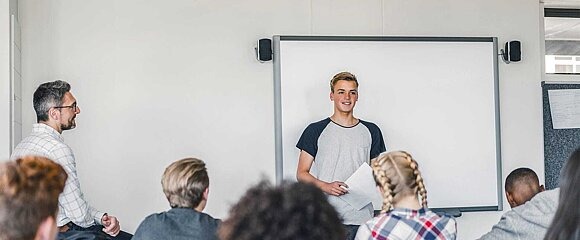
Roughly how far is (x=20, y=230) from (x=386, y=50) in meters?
3.55

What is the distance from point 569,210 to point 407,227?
106cm

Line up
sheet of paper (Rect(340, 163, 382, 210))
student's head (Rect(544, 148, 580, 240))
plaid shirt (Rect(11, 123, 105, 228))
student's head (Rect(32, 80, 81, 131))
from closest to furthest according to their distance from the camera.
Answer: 1. student's head (Rect(544, 148, 580, 240))
2. plaid shirt (Rect(11, 123, 105, 228))
3. student's head (Rect(32, 80, 81, 131))
4. sheet of paper (Rect(340, 163, 382, 210))

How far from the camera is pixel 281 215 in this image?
133 cm

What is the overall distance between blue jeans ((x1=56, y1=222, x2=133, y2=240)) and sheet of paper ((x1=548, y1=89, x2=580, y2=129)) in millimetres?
2840

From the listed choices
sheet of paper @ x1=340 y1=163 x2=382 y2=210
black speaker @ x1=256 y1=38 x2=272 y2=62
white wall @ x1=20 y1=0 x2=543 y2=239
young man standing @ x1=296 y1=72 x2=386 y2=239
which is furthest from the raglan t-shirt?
black speaker @ x1=256 y1=38 x2=272 y2=62

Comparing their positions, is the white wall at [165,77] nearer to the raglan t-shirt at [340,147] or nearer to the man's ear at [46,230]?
the raglan t-shirt at [340,147]

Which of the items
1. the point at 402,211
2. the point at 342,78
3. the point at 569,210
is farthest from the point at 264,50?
the point at 569,210

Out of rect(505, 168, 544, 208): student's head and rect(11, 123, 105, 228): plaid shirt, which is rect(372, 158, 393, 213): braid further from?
rect(11, 123, 105, 228): plaid shirt

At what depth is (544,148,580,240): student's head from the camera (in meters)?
1.65

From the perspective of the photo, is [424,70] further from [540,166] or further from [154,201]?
[154,201]

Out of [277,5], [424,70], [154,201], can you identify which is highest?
[277,5]

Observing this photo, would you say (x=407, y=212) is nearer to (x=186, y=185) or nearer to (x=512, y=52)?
(x=186, y=185)

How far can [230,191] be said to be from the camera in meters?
4.68

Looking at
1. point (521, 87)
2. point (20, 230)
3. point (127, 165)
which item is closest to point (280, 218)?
point (20, 230)
